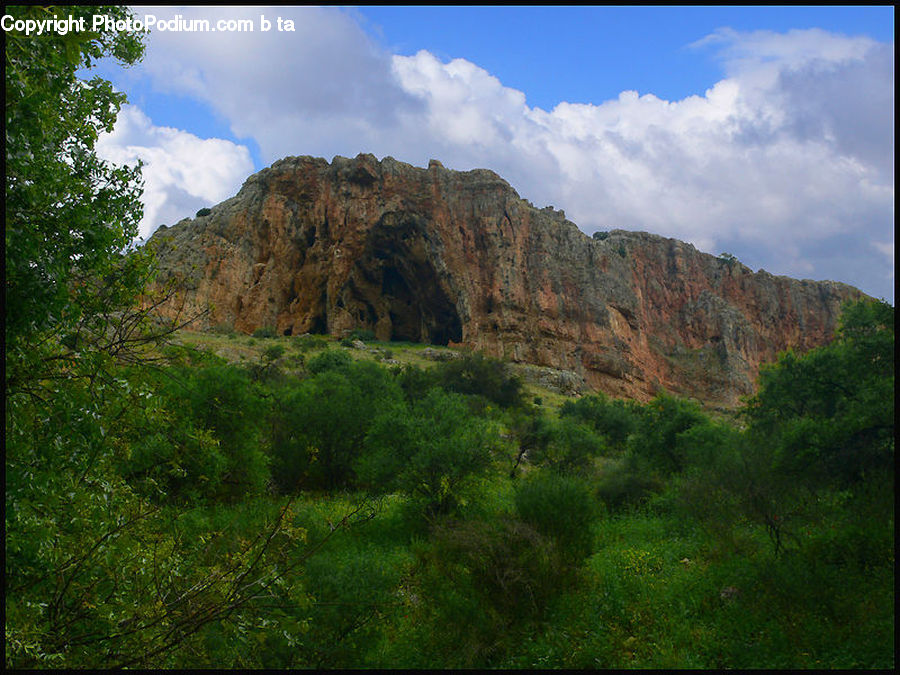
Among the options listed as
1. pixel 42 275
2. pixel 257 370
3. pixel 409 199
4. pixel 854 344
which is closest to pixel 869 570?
pixel 854 344

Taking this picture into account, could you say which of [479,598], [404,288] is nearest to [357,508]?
[479,598]

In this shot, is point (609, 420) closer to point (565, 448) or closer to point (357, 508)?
point (565, 448)

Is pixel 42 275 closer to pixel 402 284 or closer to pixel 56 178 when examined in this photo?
pixel 56 178

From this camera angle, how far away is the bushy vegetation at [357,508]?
12.4 feet

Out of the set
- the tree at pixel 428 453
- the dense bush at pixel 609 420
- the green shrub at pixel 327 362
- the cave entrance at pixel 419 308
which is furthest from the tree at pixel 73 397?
the cave entrance at pixel 419 308

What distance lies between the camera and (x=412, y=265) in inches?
2243

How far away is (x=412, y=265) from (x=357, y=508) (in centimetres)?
5392

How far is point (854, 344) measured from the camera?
11.9 meters

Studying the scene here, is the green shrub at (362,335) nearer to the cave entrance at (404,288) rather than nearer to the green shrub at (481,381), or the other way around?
the cave entrance at (404,288)

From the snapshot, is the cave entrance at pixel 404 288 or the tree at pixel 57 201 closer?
the tree at pixel 57 201

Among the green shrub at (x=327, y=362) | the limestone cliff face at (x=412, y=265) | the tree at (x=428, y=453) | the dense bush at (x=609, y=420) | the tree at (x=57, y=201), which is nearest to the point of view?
the tree at (x=57, y=201)

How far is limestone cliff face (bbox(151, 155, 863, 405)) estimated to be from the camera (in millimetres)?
53188

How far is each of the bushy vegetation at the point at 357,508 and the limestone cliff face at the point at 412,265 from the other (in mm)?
30888

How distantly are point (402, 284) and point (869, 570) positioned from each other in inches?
2058
